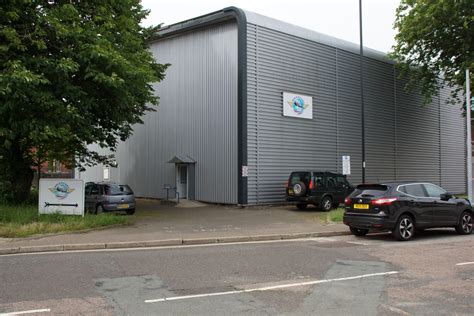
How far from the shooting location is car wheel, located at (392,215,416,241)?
40.8 ft

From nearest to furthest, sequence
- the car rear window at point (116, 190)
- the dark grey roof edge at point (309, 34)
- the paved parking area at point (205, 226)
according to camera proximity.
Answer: the paved parking area at point (205, 226) → the car rear window at point (116, 190) → the dark grey roof edge at point (309, 34)

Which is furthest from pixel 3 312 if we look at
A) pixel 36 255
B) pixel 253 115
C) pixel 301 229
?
pixel 253 115

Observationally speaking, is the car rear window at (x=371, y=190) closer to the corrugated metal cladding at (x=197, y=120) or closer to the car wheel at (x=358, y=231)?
the car wheel at (x=358, y=231)

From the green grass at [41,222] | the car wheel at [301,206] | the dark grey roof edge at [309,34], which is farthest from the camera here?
the dark grey roof edge at [309,34]

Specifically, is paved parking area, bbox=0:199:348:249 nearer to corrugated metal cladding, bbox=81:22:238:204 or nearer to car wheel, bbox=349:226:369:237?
car wheel, bbox=349:226:369:237

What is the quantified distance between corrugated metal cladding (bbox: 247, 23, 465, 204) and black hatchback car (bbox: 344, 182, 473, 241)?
10.3 metres

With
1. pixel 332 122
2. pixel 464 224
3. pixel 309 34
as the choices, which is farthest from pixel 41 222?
pixel 309 34

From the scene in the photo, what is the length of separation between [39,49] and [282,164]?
13670mm

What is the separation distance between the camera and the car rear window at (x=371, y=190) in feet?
41.8

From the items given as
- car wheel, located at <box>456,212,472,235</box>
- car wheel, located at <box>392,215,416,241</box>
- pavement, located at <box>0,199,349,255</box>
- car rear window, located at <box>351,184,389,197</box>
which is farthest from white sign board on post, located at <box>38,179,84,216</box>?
car wheel, located at <box>456,212,472,235</box>

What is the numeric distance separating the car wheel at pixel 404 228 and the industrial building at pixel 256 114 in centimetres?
1091

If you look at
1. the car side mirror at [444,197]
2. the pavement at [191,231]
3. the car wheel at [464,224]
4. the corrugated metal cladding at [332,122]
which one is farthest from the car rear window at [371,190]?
the corrugated metal cladding at [332,122]

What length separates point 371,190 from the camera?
42.5 ft

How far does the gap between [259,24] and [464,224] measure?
1445 centimetres
